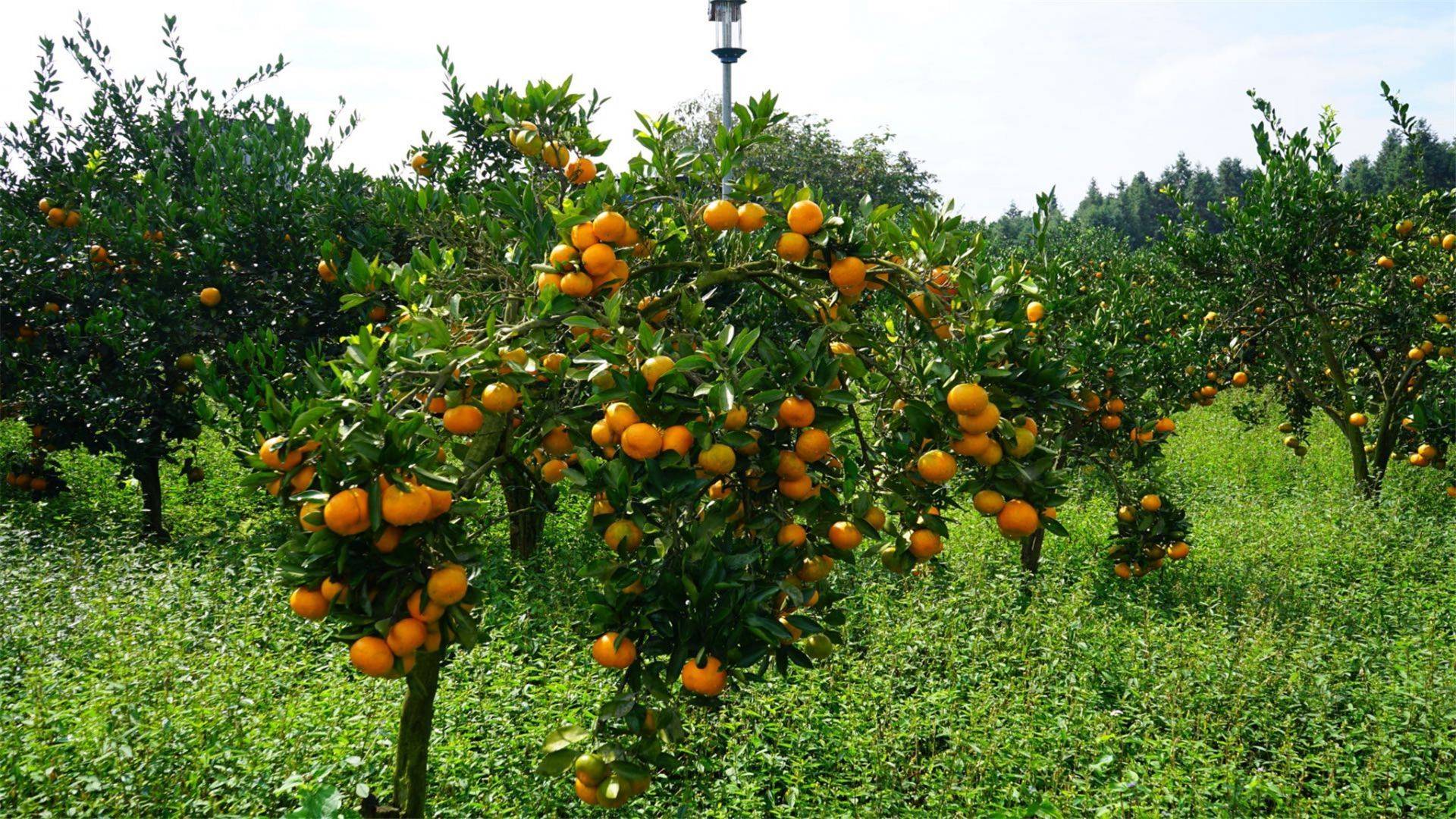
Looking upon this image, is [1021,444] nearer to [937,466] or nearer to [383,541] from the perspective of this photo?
[937,466]

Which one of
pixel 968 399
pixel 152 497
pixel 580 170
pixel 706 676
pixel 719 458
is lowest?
pixel 152 497

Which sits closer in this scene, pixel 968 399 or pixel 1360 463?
pixel 968 399

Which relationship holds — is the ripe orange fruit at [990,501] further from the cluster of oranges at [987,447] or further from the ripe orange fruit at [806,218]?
the ripe orange fruit at [806,218]

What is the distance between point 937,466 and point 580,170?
1721mm

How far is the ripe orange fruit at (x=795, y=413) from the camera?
2057mm

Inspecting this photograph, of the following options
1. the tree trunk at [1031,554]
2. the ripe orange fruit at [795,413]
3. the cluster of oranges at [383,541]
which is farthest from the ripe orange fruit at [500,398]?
the tree trunk at [1031,554]

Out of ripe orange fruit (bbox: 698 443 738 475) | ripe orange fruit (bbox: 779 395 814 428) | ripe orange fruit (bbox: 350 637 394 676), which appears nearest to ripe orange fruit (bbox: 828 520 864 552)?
ripe orange fruit (bbox: 779 395 814 428)

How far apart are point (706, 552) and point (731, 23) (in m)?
8.80

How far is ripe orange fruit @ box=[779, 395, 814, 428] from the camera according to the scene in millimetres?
2057

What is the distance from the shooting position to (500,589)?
5.69 m

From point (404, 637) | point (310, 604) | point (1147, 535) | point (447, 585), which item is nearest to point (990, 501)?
point (447, 585)

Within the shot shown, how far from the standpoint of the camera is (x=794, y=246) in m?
2.27

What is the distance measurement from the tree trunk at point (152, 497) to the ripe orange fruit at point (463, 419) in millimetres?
5664

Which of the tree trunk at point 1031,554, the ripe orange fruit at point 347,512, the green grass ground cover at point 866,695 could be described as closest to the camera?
the ripe orange fruit at point 347,512
